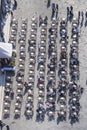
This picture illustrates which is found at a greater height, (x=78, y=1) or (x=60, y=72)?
(x=78, y=1)

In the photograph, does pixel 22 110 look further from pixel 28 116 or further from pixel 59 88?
pixel 59 88

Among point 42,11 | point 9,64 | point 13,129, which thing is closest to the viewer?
point 13,129

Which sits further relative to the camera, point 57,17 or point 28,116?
point 57,17

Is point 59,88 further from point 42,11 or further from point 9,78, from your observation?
point 42,11

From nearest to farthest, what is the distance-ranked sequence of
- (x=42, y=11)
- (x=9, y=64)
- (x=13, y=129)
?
(x=13, y=129) → (x=9, y=64) → (x=42, y=11)

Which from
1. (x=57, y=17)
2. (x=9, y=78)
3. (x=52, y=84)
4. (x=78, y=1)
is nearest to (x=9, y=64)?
(x=9, y=78)

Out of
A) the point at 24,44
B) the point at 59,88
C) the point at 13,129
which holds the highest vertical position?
the point at 24,44

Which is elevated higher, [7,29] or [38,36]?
[7,29]

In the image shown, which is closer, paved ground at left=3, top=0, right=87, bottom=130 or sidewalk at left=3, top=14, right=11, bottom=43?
paved ground at left=3, top=0, right=87, bottom=130

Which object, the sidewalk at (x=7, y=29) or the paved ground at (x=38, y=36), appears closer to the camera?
A: the paved ground at (x=38, y=36)

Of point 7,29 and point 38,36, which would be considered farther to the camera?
point 7,29
